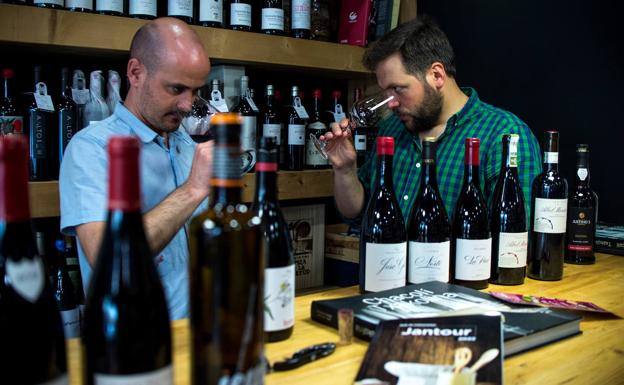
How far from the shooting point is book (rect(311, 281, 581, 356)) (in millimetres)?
921

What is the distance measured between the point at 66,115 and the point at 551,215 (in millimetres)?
1480

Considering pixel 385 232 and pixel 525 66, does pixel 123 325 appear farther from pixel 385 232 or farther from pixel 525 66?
pixel 525 66

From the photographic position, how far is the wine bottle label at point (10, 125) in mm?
1757

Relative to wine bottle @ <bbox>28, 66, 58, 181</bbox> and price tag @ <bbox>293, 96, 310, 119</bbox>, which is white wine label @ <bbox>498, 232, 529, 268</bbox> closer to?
price tag @ <bbox>293, 96, 310, 119</bbox>

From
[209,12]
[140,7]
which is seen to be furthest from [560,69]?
[140,7]

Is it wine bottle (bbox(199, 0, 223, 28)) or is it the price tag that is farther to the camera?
the price tag

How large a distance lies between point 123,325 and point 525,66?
8.42 ft

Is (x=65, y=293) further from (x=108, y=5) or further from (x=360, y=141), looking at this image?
(x=360, y=141)

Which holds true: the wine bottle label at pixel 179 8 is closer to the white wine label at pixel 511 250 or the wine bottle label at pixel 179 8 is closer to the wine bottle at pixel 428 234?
the wine bottle at pixel 428 234

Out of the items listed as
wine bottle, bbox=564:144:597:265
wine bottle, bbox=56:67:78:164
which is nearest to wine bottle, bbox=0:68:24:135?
wine bottle, bbox=56:67:78:164

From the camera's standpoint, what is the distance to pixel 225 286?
50cm

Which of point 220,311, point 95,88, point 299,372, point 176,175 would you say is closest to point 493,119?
point 176,175

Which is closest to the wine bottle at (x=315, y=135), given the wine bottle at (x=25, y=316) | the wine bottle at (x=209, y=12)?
the wine bottle at (x=209, y=12)

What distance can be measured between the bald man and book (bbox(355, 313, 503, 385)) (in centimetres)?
85
